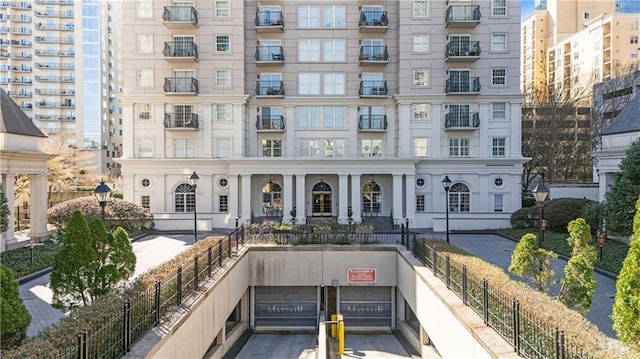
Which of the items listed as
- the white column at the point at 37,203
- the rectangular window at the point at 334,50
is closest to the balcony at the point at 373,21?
the rectangular window at the point at 334,50

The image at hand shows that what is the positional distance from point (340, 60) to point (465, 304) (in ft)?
90.0

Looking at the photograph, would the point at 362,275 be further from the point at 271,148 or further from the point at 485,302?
the point at 271,148

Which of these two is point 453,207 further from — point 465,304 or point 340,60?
point 465,304

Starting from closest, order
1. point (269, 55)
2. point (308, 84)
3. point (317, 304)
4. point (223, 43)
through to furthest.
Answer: point (317, 304)
point (223, 43)
point (269, 55)
point (308, 84)

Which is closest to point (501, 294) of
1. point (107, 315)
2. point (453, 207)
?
point (107, 315)

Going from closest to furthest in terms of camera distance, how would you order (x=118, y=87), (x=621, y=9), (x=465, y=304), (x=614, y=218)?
(x=465, y=304) → (x=614, y=218) → (x=118, y=87) → (x=621, y=9)

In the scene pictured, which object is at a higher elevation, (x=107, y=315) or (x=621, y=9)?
(x=621, y=9)

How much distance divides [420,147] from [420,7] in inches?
438

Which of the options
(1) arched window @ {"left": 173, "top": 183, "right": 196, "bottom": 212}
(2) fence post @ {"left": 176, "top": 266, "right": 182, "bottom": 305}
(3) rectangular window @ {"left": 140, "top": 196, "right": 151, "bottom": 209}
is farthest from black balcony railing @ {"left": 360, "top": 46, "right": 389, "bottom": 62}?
(2) fence post @ {"left": 176, "top": 266, "right": 182, "bottom": 305}

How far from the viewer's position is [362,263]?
19.0 meters

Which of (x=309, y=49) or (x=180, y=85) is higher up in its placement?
(x=309, y=49)

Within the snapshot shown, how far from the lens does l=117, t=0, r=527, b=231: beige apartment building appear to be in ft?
111

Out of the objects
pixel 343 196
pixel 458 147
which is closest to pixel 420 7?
pixel 458 147

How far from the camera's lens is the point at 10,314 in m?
7.18
